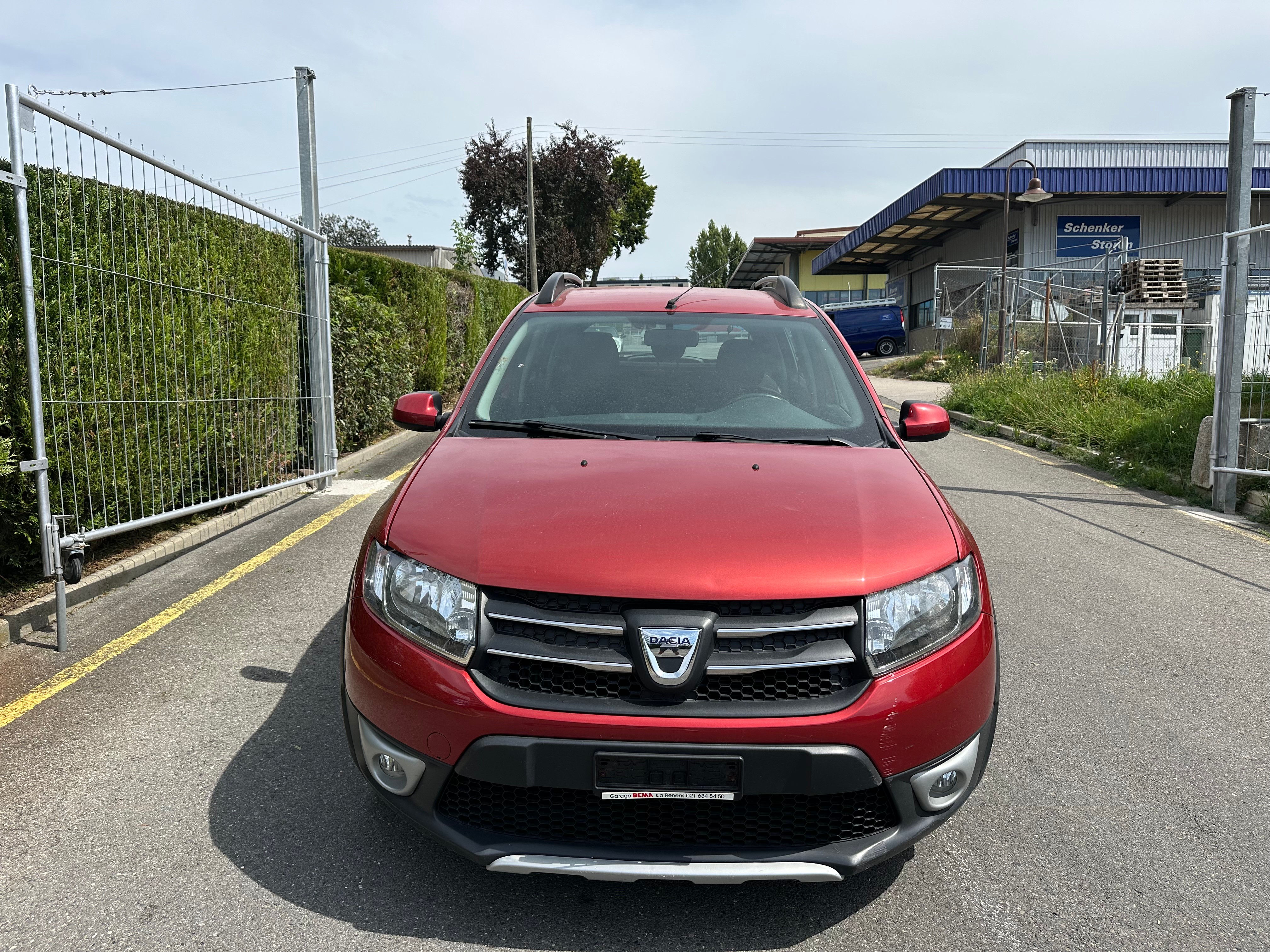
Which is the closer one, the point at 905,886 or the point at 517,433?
the point at 905,886

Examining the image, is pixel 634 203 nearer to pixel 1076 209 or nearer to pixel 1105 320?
pixel 1076 209

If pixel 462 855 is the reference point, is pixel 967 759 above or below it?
above

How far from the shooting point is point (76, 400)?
184 inches

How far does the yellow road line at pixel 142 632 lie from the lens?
358 cm

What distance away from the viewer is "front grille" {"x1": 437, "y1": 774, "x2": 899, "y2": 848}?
6.99 ft

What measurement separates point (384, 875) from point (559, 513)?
3.46 feet

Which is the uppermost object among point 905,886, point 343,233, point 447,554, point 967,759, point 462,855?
point 343,233

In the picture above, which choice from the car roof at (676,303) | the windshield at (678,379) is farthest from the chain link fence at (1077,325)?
the windshield at (678,379)

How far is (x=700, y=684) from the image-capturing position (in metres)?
2.09

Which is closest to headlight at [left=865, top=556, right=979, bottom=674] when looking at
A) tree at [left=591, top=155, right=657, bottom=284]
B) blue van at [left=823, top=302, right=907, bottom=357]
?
blue van at [left=823, top=302, right=907, bottom=357]

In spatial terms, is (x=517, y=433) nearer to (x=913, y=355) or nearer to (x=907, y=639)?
(x=907, y=639)

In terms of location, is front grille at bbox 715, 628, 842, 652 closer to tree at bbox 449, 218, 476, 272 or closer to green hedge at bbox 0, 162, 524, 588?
green hedge at bbox 0, 162, 524, 588

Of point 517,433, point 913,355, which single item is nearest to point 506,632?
point 517,433

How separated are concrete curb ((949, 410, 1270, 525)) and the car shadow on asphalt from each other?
6614 millimetres
